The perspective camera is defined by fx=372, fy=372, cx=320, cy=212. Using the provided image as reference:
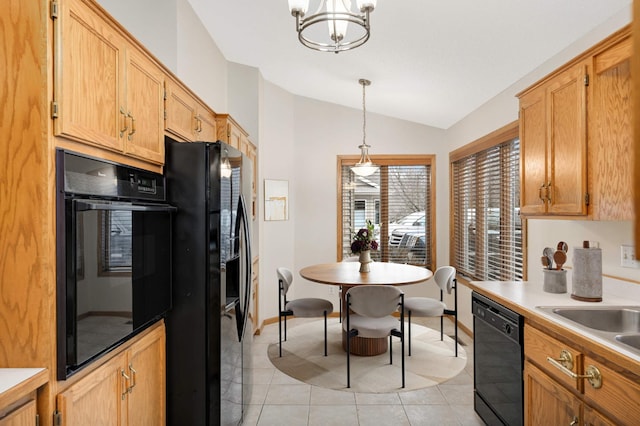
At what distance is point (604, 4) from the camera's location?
79.0 inches

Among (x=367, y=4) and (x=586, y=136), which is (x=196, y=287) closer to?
(x=367, y=4)

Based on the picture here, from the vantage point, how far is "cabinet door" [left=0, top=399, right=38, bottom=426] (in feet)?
3.37

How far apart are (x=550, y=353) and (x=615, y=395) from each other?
387 millimetres

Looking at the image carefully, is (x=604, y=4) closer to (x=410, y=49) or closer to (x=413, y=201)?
(x=410, y=49)

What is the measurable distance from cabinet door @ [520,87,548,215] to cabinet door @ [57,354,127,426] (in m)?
2.44

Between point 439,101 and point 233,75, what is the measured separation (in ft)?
7.69

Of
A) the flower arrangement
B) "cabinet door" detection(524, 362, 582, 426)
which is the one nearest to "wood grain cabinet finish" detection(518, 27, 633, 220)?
"cabinet door" detection(524, 362, 582, 426)

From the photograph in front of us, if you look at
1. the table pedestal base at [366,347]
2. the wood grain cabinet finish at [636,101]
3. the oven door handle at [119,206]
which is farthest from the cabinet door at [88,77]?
the table pedestal base at [366,347]

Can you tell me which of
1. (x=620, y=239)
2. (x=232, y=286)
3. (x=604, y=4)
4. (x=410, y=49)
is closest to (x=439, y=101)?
(x=410, y=49)

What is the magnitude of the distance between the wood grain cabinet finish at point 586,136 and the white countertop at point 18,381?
7.89 ft

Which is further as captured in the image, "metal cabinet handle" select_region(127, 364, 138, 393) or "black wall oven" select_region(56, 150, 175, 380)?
"metal cabinet handle" select_region(127, 364, 138, 393)

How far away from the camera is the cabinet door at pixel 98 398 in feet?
4.06

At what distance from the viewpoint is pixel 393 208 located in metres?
5.27

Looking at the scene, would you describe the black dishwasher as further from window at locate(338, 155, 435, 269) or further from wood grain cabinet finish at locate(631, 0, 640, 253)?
window at locate(338, 155, 435, 269)
